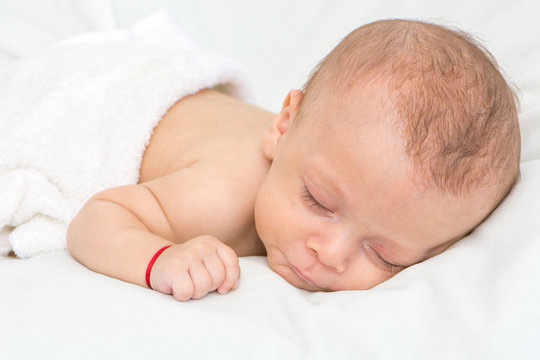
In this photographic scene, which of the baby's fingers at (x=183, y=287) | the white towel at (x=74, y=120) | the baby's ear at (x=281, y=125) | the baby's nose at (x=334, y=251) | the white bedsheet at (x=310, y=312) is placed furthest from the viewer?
the white towel at (x=74, y=120)

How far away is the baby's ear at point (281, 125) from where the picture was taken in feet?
3.76

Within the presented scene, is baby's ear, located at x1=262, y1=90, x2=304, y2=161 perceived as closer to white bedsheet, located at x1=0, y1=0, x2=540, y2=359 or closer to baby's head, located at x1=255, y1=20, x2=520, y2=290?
baby's head, located at x1=255, y1=20, x2=520, y2=290

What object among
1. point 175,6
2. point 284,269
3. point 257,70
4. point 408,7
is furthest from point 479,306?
point 175,6

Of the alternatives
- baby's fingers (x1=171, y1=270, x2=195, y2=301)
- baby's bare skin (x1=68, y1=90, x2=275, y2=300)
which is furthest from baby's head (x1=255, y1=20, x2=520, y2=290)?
baby's fingers (x1=171, y1=270, x2=195, y2=301)

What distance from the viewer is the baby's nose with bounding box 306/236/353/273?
3.17 feet

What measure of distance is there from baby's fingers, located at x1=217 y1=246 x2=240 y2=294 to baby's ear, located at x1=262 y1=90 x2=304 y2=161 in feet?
0.97

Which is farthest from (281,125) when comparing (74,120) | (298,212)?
(74,120)

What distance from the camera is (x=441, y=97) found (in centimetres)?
→ 94

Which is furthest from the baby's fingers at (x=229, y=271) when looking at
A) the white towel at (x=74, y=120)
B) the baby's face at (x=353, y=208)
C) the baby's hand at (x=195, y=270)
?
the white towel at (x=74, y=120)

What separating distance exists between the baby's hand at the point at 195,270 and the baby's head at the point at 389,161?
14 centimetres

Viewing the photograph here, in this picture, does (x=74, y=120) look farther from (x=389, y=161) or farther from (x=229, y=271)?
(x=389, y=161)

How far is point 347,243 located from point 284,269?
0.45ft

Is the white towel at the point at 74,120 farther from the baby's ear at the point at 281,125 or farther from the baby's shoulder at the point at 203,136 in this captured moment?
the baby's ear at the point at 281,125

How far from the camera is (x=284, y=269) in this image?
3.43ft
